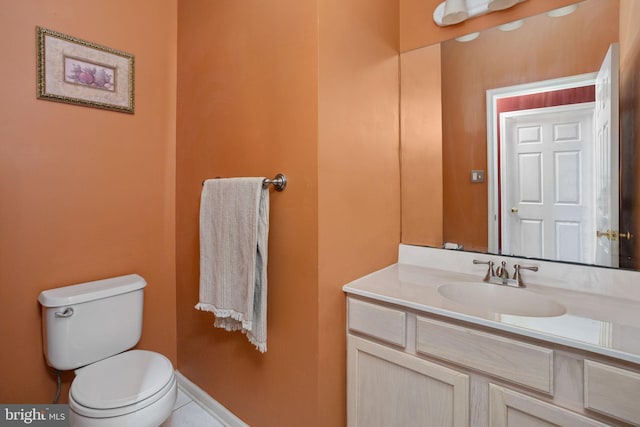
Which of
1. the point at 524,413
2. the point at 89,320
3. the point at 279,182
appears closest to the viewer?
the point at 524,413

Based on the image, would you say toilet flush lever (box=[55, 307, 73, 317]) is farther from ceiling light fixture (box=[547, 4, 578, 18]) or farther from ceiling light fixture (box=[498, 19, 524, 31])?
ceiling light fixture (box=[547, 4, 578, 18])

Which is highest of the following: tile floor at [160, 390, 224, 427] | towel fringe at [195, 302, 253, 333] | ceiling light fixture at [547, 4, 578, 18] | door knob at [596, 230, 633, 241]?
ceiling light fixture at [547, 4, 578, 18]

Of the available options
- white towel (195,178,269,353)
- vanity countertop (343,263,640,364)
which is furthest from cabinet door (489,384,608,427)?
white towel (195,178,269,353)

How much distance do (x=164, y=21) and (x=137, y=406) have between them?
1.94 m

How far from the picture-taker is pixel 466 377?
98 cm

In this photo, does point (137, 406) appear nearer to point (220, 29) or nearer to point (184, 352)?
point (184, 352)

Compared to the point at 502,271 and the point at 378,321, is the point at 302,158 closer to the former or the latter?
the point at 378,321

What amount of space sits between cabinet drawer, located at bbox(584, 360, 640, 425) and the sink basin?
0.33 m

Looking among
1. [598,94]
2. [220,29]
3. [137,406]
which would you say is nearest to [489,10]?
[598,94]

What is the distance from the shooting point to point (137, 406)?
1112 mm

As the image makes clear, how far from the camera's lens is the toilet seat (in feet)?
3.59

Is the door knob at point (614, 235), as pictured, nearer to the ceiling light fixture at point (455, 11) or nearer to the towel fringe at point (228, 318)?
the ceiling light fixture at point (455, 11)

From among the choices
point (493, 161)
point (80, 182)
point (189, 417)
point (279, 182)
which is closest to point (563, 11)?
point (493, 161)

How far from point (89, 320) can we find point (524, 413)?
1676 mm
